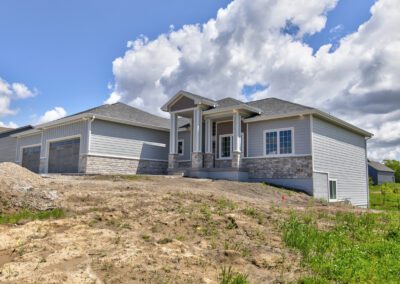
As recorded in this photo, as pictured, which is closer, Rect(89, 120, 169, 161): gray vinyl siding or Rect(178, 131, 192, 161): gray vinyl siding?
Rect(89, 120, 169, 161): gray vinyl siding

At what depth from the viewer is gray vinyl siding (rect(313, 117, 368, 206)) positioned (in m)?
17.1

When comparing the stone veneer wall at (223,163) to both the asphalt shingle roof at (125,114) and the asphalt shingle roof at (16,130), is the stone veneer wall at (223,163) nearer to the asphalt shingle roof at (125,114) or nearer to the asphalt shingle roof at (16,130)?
the asphalt shingle roof at (125,114)

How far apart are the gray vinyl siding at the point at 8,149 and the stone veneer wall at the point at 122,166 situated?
13.0 meters

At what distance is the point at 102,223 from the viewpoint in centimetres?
673

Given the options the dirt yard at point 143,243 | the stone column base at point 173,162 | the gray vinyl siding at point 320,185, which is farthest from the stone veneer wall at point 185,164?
the dirt yard at point 143,243

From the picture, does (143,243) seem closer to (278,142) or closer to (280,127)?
(278,142)

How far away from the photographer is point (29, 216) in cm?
701

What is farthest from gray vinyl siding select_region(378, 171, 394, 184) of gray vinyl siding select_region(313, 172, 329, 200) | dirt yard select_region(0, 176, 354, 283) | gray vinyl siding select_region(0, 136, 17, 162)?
dirt yard select_region(0, 176, 354, 283)

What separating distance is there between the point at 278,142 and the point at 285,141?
38cm

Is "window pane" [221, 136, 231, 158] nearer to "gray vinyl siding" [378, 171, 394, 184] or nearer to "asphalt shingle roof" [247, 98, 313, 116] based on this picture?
"asphalt shingle roof" [247, 98, 313, 116]

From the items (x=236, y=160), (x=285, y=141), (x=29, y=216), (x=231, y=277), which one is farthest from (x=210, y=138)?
(x=231, y=277)

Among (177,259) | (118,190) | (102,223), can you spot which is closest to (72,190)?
(118,190)

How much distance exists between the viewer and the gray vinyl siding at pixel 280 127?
1655 cm

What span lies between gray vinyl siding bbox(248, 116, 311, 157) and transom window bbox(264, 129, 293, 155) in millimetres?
232
